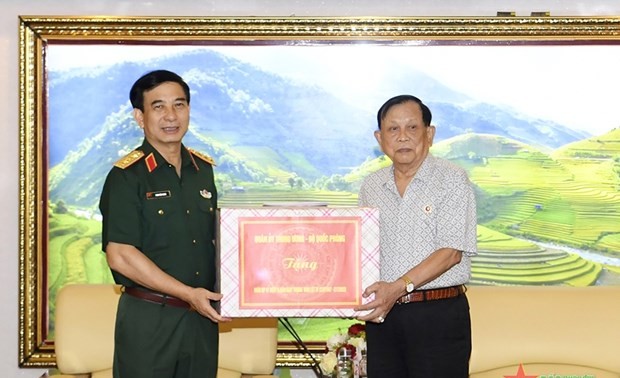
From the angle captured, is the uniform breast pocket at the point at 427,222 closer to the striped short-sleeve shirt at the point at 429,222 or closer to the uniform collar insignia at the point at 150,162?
the striped short-sleeve shirt at the point at 429,222

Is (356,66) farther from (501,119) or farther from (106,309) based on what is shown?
(106,309)

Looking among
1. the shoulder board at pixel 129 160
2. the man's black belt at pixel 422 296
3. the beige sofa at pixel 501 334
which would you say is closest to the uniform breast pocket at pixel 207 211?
the shoulder board at pixel 129 160

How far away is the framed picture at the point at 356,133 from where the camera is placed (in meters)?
4.17

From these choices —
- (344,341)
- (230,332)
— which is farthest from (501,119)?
(230,332)

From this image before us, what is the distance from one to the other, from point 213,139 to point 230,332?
89 centimetres

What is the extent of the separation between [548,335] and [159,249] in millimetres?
1753

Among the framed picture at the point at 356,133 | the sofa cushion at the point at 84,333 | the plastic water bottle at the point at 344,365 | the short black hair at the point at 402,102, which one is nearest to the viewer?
the short black hair at the point at 402,102

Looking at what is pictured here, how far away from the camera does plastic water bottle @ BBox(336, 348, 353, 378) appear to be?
144 inches

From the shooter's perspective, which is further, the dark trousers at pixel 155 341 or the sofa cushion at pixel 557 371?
the sofa cushion at pixel 557 371

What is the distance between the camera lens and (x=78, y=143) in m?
4.18

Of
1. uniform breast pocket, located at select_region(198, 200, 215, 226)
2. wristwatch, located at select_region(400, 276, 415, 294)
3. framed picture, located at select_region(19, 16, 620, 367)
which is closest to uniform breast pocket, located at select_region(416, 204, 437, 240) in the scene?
wristwatch, located at select_region(400, 276, 415, 294)

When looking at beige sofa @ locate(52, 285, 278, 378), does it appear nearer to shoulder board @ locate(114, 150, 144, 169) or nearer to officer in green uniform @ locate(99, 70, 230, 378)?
officer in green uniform @ locate(99, 70, 230, 378)

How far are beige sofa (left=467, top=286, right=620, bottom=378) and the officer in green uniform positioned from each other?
4.42 feet

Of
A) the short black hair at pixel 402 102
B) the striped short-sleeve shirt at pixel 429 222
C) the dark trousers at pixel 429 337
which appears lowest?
the dark trousers at pixel 429 337
